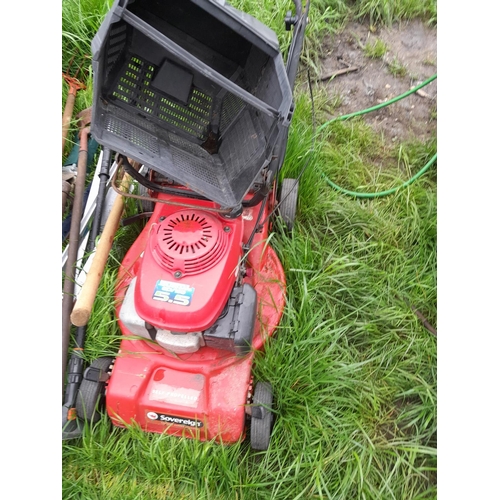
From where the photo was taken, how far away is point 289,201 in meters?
2.32

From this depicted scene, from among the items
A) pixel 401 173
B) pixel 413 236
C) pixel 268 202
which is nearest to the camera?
pixel 268 202

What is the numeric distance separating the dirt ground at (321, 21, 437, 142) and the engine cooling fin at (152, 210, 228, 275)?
4.73 ft

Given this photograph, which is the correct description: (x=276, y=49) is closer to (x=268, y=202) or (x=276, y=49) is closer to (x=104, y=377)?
(x=268, y=202)

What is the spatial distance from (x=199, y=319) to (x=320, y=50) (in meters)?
2.21

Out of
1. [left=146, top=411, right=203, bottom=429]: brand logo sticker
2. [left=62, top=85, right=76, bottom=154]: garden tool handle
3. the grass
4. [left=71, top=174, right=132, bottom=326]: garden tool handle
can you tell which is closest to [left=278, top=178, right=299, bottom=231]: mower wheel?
the grass

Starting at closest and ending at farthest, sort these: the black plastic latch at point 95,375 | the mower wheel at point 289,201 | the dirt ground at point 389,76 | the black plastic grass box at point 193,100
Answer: the black plastic grass box at point 193,100
the black plastic latch at point 95,375
the mower wheel at point 289,201
the dirt ground at point 389,76

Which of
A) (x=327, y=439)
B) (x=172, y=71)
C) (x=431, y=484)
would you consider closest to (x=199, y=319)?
(x=327, y=439)

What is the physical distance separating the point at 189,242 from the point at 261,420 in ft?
2.37

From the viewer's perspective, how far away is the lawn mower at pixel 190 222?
1.76 metres

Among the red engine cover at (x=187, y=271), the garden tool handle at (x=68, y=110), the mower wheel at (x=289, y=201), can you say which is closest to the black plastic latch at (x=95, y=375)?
the red engine cover at (x=187, y=271)

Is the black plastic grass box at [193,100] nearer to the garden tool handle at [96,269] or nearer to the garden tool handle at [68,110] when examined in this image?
the garden tool handle at [96,269]

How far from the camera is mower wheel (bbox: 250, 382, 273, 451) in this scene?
1826 millimetres

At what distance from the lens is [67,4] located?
2842 millimetres

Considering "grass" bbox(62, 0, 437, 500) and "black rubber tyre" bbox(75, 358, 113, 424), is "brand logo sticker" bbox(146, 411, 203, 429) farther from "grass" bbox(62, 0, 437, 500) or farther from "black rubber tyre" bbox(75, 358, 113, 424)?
"black rubber tyre" bbox(75, 358, 113, 424)
